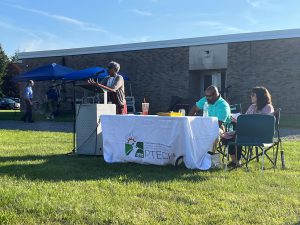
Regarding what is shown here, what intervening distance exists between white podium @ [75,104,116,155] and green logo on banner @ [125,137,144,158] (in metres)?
0.92

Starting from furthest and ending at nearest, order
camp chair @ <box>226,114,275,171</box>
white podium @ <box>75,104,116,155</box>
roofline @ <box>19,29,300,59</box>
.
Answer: roofline @ <box>19,29,300,59</box>
white podium @ <box>75,104,116,155</box>
camp chair @ <box>226,114,275,171</box>

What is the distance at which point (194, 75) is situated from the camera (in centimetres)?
2173

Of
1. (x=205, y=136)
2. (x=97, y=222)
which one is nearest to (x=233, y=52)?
(x=205, y=136)

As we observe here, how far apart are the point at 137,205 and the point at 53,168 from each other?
251 centimetres

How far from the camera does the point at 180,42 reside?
71.1 ft

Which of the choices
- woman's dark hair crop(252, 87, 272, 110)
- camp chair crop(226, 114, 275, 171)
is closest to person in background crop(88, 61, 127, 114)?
camp chair crop(226, 114, 275, 171)

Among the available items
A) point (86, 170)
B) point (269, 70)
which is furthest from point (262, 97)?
point (269, 70)

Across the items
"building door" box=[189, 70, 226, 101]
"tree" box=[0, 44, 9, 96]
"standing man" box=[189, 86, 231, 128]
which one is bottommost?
"standing man" box=[189, 86, 231, 128]

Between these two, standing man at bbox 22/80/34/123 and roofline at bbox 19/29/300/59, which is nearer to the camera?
standing man at bbox 22/80/34/123

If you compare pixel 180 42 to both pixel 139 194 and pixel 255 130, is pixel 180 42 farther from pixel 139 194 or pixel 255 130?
pixel 139 194

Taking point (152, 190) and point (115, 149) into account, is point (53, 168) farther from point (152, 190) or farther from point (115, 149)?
point (152, 190)

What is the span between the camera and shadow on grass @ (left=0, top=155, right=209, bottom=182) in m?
6.25

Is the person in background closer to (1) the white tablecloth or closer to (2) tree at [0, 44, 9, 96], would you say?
(1) the white tablecloth

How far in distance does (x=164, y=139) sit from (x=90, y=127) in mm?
1838
